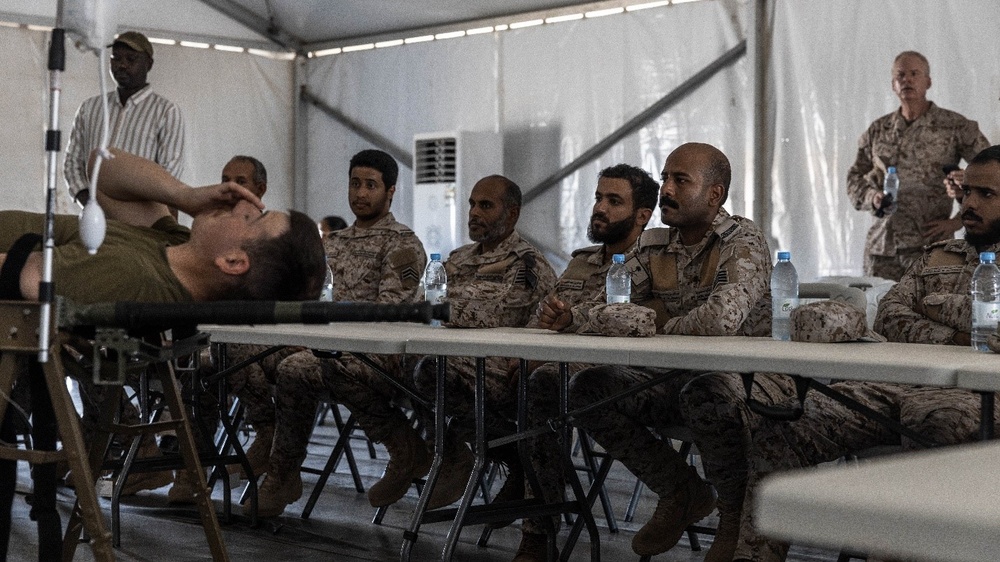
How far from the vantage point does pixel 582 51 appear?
28.1ft

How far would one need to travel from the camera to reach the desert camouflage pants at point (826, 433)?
9.64ft

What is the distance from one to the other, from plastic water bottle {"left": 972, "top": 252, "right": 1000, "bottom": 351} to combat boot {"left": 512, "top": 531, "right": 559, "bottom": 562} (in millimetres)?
1418

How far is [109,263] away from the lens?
2.20 m

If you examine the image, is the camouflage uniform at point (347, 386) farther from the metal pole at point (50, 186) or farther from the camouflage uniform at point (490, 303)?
the metal pole at point (50, 186)

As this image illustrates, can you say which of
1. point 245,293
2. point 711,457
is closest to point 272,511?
point 711,457

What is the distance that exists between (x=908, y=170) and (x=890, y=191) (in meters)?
0.15

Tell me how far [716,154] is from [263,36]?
6.84 meters

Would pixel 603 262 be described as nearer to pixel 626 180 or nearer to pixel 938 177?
pixel 626 180

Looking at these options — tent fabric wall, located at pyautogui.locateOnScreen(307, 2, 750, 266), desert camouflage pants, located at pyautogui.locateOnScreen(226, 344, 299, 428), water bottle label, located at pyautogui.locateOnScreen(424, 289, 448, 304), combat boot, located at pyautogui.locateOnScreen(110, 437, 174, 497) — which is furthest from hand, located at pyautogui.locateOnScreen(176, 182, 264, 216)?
tent fabric wall, located at pyautogui.locateOnScreen(307, 2, 750, 266)

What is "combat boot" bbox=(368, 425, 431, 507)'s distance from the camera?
4.33 metres

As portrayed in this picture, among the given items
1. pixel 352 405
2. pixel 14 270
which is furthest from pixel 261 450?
pixel 14 270

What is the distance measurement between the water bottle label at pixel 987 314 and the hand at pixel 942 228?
11.0ft

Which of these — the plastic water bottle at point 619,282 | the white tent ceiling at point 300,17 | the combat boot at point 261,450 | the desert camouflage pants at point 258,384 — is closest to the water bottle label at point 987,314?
the plastic water bottle at point 619,282

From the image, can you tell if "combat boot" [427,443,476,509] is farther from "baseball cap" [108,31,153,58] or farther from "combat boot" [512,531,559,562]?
"baseball cap" [108,31,153,58]
